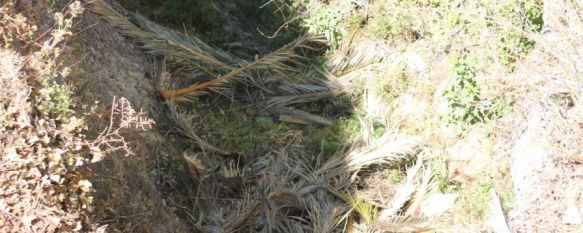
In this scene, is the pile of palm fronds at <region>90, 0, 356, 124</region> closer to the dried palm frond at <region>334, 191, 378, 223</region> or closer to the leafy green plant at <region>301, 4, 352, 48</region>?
the leafy green plant at <region>301, 4, 352, 48</region>

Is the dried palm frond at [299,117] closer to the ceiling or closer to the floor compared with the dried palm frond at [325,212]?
closer to the ceiling

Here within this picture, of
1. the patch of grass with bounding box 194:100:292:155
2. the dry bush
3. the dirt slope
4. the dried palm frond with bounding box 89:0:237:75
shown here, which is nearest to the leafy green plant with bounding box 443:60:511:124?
the patch of grass with bounding box 194:100:292:155

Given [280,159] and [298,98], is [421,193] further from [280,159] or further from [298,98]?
[298,98]

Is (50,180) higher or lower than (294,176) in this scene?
higher

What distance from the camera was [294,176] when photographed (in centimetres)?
700

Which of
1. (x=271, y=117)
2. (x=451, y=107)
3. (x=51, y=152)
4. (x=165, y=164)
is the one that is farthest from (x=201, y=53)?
(x=51, y=152)

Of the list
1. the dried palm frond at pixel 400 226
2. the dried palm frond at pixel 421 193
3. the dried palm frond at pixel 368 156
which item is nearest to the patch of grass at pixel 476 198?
the dried palm frond at pixel 421 193

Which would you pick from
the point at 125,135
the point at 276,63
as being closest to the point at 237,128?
the point at 276,63

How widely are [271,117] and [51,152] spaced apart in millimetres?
3406

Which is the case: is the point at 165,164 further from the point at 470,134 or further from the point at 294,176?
the point at 470,134

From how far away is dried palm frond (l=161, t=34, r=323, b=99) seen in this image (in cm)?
745

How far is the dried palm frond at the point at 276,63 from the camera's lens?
24.5ft

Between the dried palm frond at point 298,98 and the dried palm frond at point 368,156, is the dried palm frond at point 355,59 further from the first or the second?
the dried palm frond at point 368,156

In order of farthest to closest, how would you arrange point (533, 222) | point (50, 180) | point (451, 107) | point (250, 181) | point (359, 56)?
point (359, 56), point (451, 107), point (250, 181), point (533, 222), point (50, 180)
